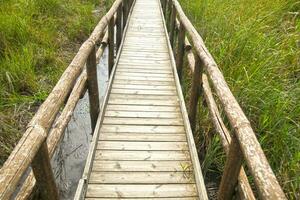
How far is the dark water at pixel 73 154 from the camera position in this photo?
3.93 m

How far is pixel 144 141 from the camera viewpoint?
3.63m

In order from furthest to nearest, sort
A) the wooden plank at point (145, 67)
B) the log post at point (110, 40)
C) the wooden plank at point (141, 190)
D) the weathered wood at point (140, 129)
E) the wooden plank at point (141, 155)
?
the wooden plank at point (145, 67)
the log post at point (110, 40)
the weathered wood at point (140, 129)
the wooden plank at point (141, 155)
the wooden plank at point (141, 190)

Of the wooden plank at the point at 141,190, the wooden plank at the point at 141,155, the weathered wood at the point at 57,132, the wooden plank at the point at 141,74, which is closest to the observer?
the weathered wood at the point at 57,132

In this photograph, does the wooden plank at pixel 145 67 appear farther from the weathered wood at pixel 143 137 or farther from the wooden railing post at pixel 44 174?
the wooden railing post at pixel 44 174

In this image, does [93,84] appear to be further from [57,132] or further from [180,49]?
[180,49]

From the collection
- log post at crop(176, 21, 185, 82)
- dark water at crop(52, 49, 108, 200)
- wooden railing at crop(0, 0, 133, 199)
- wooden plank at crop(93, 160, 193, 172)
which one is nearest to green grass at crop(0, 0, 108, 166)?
dark water at crop(52, 49, 108, 200)

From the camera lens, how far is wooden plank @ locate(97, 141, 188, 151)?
3.46 meters

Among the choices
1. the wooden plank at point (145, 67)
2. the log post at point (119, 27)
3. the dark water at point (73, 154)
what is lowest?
the dark water at point (73, 154)

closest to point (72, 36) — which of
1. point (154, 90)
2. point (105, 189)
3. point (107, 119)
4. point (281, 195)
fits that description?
point (154, 90)

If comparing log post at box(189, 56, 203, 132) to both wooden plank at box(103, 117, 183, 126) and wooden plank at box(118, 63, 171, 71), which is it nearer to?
wooden plank at box(103, 117, 183, 126)

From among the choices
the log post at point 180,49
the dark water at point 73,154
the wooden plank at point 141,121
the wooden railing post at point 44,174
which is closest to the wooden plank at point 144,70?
the log post at point 180,49

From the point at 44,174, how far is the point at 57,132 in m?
0.75

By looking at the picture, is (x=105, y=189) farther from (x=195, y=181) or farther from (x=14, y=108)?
(x=14, y=108)

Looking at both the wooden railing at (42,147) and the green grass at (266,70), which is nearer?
the wooden railing at (42,147)
